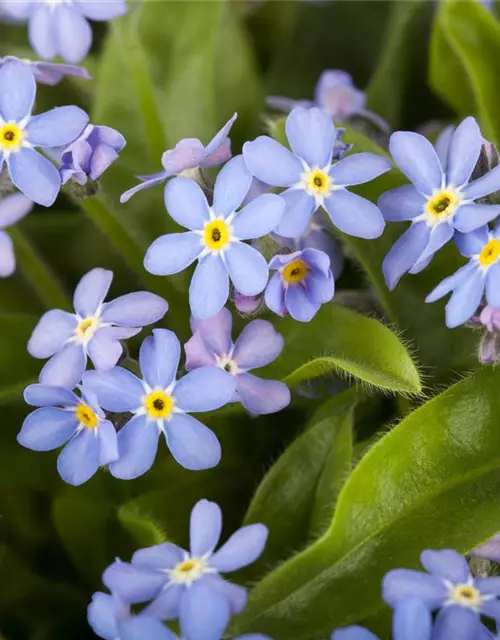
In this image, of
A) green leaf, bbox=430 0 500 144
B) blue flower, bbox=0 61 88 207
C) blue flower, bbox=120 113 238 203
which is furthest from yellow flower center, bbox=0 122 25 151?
green leaf, bbox=430 0 500 144

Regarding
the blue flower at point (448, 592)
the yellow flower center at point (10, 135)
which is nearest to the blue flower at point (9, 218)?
the yellow flower center at point (10, 135)

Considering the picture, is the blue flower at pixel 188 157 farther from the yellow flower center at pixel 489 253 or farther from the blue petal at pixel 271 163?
the yellow flower center at pixel 489 253

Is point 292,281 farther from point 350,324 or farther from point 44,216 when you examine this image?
point 44,216

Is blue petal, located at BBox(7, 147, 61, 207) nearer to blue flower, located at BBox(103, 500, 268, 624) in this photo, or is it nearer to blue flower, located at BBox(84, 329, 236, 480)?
blue flower, located at BBox(84, 329, 236, 480)

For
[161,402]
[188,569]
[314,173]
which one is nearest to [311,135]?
[314,173]

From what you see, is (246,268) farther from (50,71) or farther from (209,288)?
(50,71)

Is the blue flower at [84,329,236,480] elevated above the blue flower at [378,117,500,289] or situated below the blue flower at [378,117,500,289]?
below
